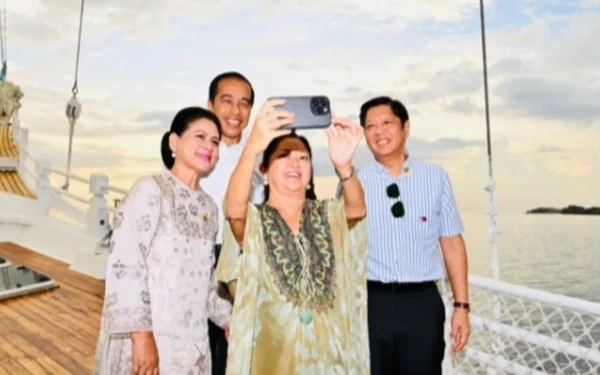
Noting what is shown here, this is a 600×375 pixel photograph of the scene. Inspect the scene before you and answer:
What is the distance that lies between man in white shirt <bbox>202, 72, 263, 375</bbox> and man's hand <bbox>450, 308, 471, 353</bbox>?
2.24ft

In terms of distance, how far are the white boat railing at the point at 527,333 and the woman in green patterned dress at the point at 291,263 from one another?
881 mm

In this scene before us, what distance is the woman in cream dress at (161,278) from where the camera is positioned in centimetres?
145

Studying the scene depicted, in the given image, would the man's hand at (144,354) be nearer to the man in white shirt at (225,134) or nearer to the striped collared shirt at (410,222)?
the man in white shirt at (225,134)

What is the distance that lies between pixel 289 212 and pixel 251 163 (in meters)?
0.19

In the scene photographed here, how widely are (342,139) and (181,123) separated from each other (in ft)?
1.56

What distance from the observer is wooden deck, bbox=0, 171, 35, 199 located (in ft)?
28.4

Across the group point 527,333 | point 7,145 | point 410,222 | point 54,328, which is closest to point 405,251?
point 410,222

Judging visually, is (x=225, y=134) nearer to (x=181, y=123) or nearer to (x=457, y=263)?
(x=181, y=123)

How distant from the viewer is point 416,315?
5.15ft

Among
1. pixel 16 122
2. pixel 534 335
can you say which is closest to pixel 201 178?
pixel 534 335

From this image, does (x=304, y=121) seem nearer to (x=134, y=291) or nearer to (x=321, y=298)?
(x=321, y=298)

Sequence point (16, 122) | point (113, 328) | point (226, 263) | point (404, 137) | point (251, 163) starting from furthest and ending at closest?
1. point (16, 122)
2. point (404, 137)
3. point (113, 328)
4. point (226, 263)
5. point (251, 163)

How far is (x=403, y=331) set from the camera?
1552mm

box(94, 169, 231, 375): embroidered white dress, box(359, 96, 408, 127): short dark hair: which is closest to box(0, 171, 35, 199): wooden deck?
box(94, 169, 231, 375): embroidered white dress
